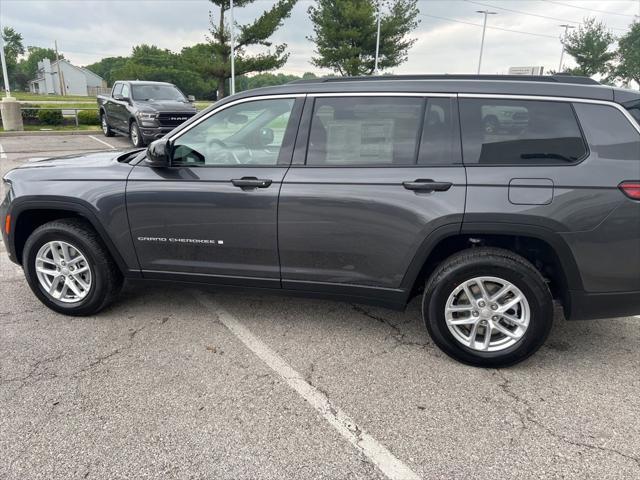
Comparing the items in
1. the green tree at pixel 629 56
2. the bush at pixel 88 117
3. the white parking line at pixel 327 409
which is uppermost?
the green tree at pixel 629 56

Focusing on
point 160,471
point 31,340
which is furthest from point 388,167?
point 31,340

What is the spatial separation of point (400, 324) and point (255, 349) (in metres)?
1.16

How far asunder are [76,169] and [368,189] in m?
2.21

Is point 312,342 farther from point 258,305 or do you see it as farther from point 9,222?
point 9,222

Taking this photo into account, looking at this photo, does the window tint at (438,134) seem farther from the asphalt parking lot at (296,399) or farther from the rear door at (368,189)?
the asphalt parking lot at (296,399)

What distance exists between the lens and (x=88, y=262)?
3.57 meters

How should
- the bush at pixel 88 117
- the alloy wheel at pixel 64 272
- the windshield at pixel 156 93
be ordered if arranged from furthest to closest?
the bush at pixel 88 117 → the windshield at pixel 156 93 → the alloy wheel at pixel 64 272

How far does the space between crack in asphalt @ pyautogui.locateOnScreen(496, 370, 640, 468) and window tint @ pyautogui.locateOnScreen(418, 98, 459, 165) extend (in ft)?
4.62

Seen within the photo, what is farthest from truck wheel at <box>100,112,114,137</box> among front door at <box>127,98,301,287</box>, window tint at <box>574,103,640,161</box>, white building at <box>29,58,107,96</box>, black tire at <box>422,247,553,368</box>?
white building at <box>29,58,107,96</box>

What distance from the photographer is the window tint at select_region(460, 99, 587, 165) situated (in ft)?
9.09

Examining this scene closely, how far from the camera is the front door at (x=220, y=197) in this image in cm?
317

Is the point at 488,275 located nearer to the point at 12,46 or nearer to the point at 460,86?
the point at 460,86

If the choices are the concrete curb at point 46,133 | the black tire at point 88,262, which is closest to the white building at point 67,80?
the concrete curb at point 46,133

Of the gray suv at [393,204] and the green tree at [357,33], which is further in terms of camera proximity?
the green tree at [357,33]
